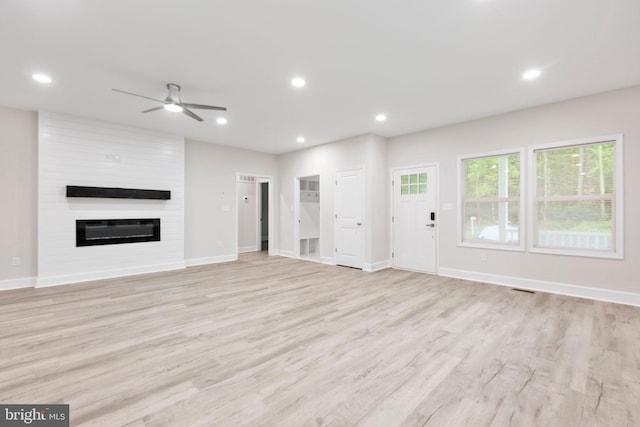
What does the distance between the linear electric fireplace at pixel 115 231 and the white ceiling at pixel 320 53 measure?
77.7 inches

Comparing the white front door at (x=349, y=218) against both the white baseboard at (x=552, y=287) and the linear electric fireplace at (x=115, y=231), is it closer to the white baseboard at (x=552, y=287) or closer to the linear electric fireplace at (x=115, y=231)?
the white baseboard at (x=552, y=287)

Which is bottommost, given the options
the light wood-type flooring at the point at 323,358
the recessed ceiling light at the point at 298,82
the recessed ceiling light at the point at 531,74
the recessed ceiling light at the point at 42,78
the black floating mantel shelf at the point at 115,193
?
the light wood-type flooring at the point at 323,358

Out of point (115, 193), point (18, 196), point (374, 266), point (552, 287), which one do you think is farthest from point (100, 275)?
point (552, 287)

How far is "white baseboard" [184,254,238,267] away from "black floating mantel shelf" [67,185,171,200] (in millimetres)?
1529

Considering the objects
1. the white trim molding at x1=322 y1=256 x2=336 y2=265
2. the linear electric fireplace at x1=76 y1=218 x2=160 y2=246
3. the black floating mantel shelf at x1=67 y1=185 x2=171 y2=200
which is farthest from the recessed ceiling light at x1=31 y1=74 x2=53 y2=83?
the white trim molding at x1=322 y1=256 x2=336 y2=265

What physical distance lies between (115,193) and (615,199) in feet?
26.3

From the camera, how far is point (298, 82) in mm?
3611

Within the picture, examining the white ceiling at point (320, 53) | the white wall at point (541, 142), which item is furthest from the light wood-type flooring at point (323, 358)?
the white ceiling at point (320, 53)

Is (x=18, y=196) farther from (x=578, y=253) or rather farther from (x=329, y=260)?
(x=578, y=253)

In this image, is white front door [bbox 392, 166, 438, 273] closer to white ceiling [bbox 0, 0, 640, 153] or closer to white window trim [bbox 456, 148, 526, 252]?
white window trim [bbox 456, 148, 526, 252]

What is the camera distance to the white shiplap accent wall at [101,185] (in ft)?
15.5

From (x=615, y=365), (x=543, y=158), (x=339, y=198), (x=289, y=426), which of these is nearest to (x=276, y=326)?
(x=289, y=426)

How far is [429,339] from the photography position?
271 centimetres

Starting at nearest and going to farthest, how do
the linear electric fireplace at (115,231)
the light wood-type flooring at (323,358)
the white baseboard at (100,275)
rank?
the light wood-type flooring at (323,358) → the white baseboard at (100,275) → the linear electric fireplace at (115,231)
